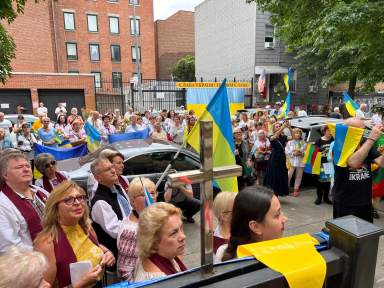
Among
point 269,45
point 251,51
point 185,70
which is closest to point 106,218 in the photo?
point 251,51

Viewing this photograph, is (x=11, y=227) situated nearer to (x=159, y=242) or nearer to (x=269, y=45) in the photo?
(x=159, y=242)

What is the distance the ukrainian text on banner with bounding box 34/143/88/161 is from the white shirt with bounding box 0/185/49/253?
415 centimetres

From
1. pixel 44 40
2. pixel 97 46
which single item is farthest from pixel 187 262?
pixel 97 46

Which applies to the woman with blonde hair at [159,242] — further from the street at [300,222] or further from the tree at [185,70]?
the tree at [185,70]

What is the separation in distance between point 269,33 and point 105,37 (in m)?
21.3

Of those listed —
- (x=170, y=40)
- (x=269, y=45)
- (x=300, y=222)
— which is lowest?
(x=300, y=222)

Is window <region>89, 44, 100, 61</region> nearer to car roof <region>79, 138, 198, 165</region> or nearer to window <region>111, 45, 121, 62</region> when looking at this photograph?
window <region>111, 45, 121, 62</region>

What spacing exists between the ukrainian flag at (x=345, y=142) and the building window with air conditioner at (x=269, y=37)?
20021 millimetres

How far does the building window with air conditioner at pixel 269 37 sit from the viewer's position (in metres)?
21.8

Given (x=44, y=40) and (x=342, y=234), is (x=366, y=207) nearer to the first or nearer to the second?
(x=342, y=234)

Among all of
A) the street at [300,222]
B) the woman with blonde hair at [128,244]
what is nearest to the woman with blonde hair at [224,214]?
the woman with blonde hair at [128,244]

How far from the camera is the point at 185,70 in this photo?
4112 centimetres

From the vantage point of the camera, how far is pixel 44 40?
28.9 meters

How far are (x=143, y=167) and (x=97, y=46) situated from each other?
34138 millimetres
